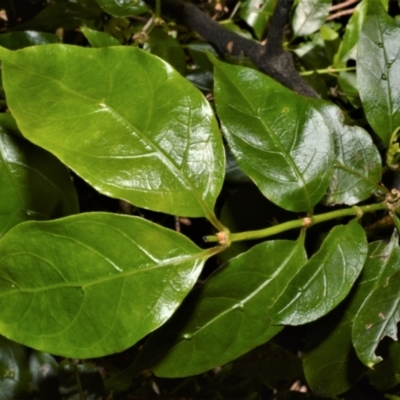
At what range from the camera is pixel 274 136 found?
22.0 inches

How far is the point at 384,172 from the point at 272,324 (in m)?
0.28

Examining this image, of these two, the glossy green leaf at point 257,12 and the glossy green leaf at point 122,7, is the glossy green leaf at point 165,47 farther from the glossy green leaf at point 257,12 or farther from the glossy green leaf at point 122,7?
the glossy green leaf at point 257,12

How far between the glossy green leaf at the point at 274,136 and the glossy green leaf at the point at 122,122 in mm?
45

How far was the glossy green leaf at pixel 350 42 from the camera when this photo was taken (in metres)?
0.91

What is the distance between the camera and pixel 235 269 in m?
0.57

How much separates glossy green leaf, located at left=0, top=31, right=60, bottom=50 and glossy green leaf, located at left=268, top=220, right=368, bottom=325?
0.46m

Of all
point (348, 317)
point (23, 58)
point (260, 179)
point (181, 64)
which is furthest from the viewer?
point (181, 64)

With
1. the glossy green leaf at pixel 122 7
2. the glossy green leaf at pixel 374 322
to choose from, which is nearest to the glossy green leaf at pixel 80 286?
the glossy green leaf at pixel 374 322

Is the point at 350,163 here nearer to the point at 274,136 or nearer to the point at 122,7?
the point at 274,136

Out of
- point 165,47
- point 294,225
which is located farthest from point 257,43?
point 294,225

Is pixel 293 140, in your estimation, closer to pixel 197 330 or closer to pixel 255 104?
pixel 255 104

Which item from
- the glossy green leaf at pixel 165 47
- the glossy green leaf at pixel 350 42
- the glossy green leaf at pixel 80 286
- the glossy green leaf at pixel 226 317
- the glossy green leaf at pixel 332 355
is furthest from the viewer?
the glossy green leaf at pixel 350 42

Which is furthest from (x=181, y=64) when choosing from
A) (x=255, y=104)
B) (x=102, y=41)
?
(x=255, y=104)

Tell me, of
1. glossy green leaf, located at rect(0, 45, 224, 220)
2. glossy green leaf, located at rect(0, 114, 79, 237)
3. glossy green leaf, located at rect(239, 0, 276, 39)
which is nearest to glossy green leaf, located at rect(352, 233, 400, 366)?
glossy green leaf, located at rect(0, 45, 224, 220)
